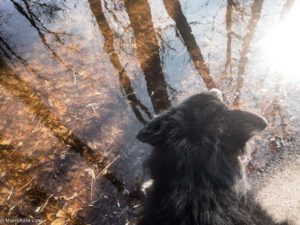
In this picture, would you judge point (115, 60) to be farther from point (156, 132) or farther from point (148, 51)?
point (156, 132)

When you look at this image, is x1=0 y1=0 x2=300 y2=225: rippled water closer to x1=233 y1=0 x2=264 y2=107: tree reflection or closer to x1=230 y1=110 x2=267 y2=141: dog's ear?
x1=233 y1=0 x2=264 y2=107: tree reflection

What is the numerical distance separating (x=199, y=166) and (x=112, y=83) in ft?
13.6

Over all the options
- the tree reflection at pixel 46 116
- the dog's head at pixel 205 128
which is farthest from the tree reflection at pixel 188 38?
the dog's head at pixel 205 128

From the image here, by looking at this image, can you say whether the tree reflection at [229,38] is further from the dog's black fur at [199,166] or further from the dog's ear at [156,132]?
the dog's ear at [156,132]

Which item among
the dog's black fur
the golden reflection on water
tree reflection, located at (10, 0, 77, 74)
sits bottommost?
the golden reflection on water

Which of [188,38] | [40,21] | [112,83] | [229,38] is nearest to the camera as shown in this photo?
[112,83]

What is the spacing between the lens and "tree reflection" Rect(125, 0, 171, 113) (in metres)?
6.53

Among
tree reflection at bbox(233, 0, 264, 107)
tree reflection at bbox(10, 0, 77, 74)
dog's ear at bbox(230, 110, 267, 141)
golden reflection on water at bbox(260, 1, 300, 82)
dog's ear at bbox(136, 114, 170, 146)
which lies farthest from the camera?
tree reflection at bbox(10, 0, 77, 74)

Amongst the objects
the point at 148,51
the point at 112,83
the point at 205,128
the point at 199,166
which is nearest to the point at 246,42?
the point at 148,51

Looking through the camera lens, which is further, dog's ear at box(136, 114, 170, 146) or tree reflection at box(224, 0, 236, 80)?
tree reflection at box(224, 0, 236, 80)

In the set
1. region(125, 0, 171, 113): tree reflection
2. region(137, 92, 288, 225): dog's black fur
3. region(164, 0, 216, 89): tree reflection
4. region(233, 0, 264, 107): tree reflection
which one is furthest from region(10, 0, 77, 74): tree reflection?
region(137, 92, 288, 225): dog's black fur

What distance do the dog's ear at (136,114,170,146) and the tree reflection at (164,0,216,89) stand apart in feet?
10.5

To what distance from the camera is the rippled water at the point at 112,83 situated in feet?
17.7

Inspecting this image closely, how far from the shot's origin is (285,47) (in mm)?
6949
